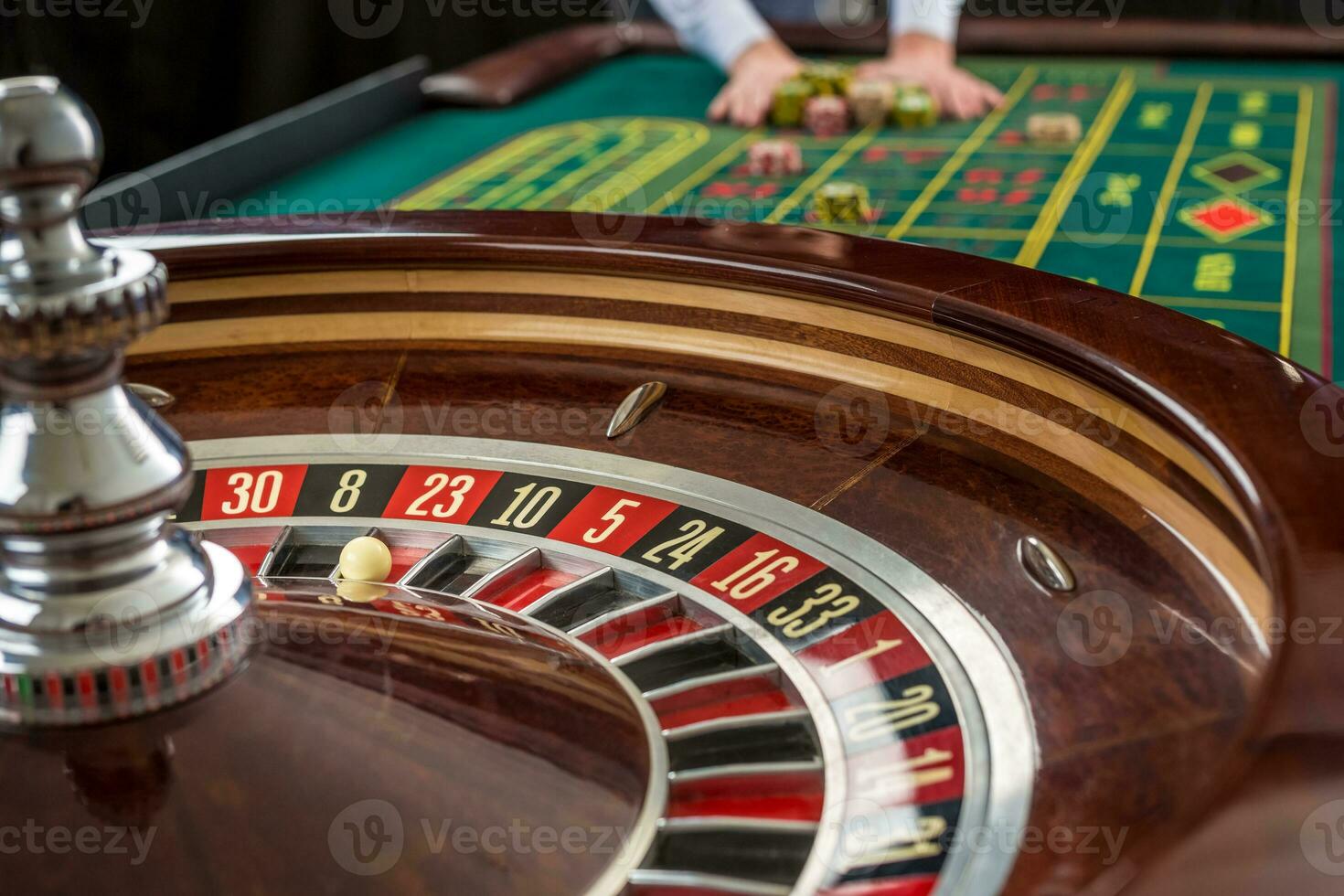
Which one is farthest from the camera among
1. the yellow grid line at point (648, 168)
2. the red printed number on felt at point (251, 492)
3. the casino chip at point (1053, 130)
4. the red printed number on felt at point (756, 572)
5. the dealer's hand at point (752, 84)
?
the dealer's hand at point (752, 84)

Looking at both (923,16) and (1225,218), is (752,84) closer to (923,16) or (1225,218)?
(923,16)

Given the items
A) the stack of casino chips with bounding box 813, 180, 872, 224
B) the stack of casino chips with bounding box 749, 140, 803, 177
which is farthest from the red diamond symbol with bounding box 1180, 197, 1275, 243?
the stack of casino chips with bounding box 749, 140, 803, 177

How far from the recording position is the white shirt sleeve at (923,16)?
5141mm

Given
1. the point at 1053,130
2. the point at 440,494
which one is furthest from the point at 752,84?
the point at 440,494

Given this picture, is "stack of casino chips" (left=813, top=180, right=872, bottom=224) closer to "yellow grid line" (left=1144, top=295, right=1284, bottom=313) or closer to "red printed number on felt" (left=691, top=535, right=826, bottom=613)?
"yellow grid line" (left=1144, top=295, right=1284, bottom=313)

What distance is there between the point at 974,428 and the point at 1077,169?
8.06ft

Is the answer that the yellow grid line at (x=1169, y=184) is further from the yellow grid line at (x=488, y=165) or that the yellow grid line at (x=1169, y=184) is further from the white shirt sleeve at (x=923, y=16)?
the yellow grid line at (x=488, y=165)

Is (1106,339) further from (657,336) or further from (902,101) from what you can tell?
(902,101)

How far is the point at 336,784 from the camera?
40.6 inches

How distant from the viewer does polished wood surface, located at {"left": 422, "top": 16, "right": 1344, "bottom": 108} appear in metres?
4.76

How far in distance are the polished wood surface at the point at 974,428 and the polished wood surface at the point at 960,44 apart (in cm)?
297

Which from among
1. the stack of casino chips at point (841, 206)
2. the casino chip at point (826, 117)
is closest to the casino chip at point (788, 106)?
the casino chip at point (826, 117)

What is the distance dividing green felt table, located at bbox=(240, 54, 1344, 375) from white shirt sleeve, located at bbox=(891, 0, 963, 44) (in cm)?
28

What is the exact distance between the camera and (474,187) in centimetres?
368
